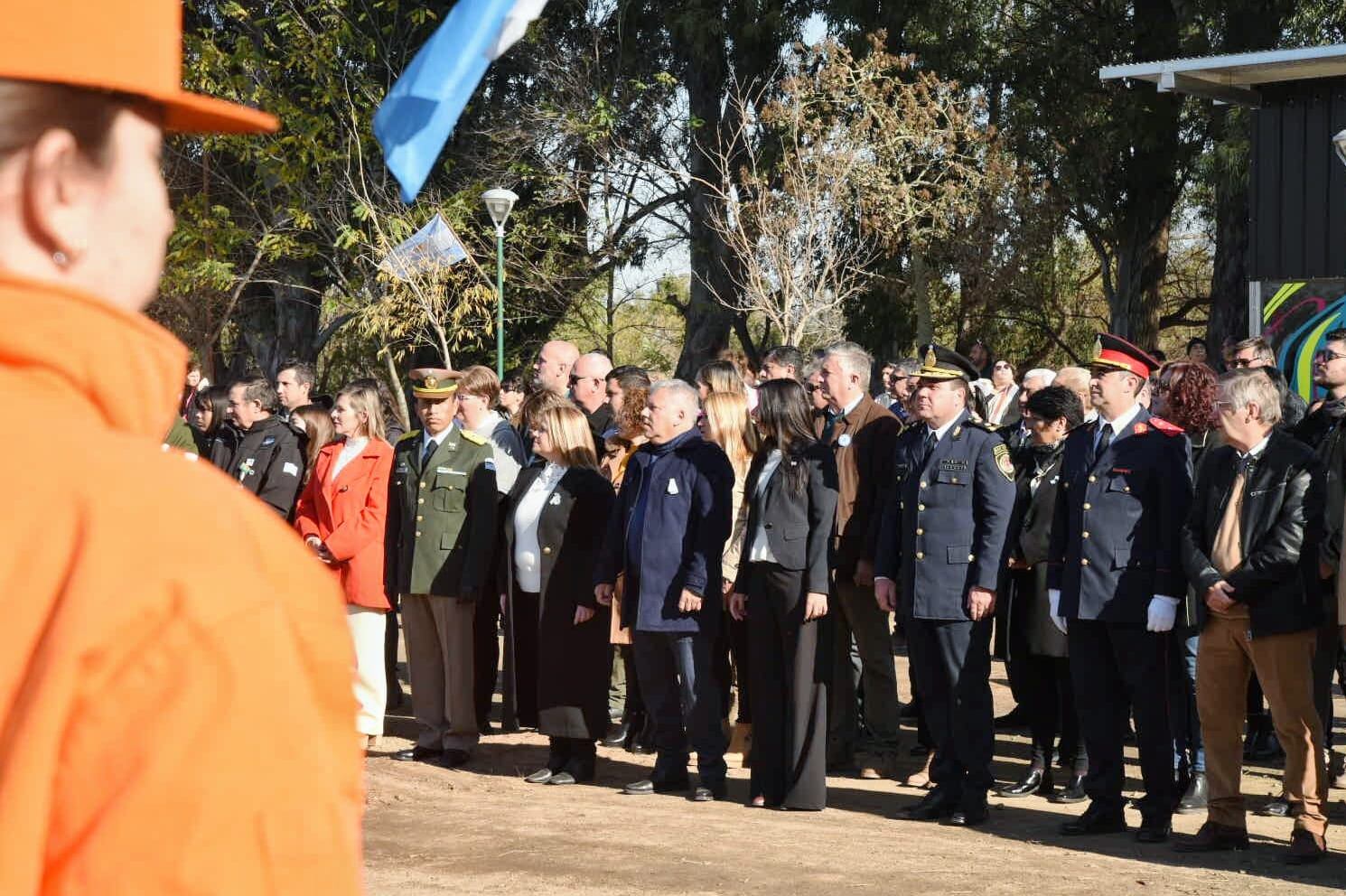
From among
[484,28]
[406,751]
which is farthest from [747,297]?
[484,28]

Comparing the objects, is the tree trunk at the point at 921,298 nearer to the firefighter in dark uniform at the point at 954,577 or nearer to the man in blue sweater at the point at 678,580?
the man in blue sweater at the point at 678,580

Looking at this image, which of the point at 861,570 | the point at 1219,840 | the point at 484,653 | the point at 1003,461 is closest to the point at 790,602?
the point at 861,570

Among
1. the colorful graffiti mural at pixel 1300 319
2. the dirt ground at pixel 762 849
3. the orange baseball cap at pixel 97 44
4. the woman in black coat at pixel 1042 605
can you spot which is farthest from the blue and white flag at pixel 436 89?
the colorful graffiti mural at pixel 1300 319

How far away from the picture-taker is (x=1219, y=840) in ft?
23.7

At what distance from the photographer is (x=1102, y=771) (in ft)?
25.3

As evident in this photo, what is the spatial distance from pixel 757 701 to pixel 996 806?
1299 millimetres

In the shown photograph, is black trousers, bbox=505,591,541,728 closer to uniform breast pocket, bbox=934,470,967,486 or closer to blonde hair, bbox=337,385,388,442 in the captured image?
blonde hair, bbox=337,385,388,442

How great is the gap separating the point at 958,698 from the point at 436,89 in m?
5.93

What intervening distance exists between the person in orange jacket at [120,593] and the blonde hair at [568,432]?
8.22 metres

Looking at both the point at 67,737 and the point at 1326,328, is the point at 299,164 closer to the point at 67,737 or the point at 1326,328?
the point at 1326,328

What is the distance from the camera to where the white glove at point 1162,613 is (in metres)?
7.32

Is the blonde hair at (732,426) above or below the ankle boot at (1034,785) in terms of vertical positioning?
above

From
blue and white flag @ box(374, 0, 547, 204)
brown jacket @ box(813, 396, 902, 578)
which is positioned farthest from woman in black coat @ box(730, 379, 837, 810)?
blue and white flag @ box(374, 0, 547, 204)

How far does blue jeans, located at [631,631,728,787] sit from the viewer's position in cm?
859
